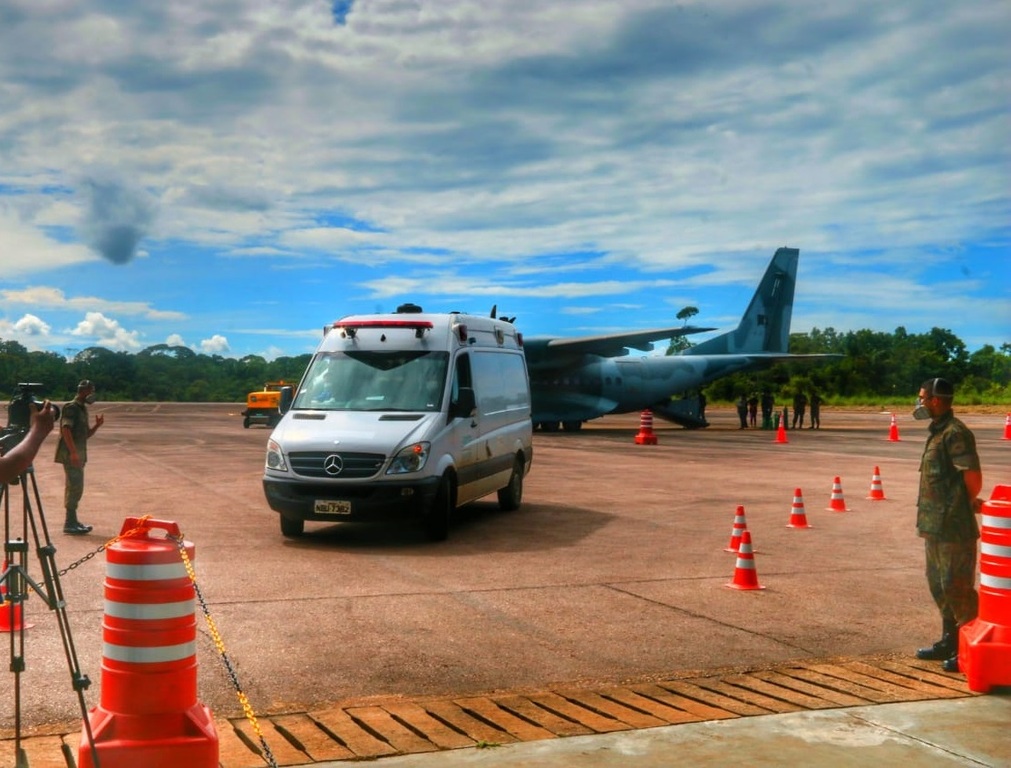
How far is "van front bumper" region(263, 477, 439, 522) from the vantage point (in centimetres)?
1174

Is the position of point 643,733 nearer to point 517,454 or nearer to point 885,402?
point 517,454

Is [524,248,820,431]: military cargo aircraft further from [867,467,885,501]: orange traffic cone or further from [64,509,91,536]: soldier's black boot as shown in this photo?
[64,509,91,536]: soldier's black boot

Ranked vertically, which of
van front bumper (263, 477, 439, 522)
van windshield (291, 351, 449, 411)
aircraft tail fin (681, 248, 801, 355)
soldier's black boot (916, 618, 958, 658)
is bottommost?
soldier's black boot (916, 618, 958, 658)

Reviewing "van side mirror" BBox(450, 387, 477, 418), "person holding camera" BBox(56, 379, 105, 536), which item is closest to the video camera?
"van side mirror" BBox(450, 387, 477, 418)

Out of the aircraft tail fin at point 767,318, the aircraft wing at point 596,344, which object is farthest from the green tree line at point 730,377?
the aircraft wing at point 596,344

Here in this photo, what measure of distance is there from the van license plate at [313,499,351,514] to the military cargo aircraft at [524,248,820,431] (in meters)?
24.9

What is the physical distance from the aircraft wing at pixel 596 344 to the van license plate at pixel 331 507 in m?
26.1

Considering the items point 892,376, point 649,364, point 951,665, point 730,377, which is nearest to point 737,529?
point 951,665

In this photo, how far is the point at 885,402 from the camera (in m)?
87.4

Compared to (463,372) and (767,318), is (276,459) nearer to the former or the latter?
(463,372)

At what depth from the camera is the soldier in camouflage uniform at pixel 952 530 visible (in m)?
7.24

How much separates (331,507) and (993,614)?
7.13m

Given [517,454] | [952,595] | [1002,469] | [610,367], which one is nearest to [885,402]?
[610,367]

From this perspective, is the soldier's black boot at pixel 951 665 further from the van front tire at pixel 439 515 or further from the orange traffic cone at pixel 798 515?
the orange traffic cone at pixel 798 515
